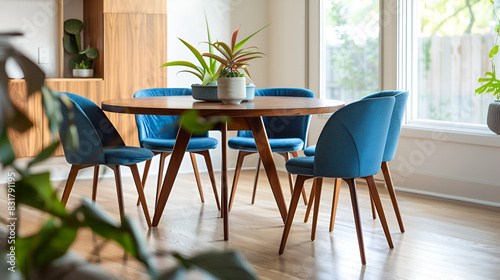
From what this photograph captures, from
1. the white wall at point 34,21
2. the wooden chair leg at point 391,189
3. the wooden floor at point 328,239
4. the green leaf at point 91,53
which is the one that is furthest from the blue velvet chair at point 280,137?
the white wall at point 34,21

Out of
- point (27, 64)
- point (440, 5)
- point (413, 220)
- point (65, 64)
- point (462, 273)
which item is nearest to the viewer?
point (27, 64)

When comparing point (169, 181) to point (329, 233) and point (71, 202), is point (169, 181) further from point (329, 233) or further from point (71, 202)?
point (71, 202)

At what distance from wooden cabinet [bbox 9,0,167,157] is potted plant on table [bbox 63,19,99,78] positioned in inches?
2.8

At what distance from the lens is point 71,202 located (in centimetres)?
428

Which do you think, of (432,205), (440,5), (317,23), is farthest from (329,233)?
(317,23)

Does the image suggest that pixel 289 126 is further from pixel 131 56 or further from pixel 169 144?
pixel 131 56

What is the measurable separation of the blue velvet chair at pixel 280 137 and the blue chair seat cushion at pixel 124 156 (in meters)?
0.71

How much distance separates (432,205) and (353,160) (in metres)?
1.61

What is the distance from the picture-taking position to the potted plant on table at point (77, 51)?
5.09 m

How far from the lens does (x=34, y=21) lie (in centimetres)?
505

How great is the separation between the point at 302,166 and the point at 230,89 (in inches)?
24.9

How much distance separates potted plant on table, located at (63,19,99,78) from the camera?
16.7 ft

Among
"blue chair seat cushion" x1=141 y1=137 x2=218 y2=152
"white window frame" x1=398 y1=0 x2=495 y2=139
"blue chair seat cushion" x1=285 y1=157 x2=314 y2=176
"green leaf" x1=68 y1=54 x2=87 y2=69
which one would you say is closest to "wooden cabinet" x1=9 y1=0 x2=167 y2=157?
"green leaf" x1=68 y1=54 x2=87 y2=69

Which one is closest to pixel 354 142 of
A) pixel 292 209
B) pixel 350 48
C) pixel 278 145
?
pixel 292 209
